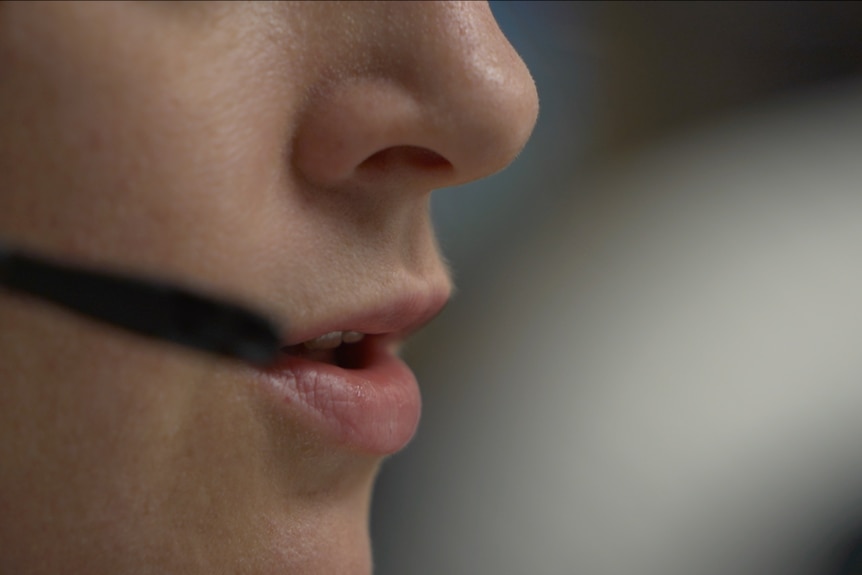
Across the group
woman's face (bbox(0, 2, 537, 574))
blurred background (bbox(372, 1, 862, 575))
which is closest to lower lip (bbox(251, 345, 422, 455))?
woman's face (bbox(0, 2, 537, 574))

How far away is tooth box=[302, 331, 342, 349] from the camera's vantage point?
40 cm

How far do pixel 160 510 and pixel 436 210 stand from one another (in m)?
0.51

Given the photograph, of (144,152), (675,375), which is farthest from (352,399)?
(675,375)

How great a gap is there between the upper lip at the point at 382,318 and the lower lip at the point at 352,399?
0.06ft

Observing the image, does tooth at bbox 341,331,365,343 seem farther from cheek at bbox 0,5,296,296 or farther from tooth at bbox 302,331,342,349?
cheek at bbox 0,5,296,296

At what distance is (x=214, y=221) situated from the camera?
30 cm

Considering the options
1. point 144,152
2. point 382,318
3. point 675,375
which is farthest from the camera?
point 675,375

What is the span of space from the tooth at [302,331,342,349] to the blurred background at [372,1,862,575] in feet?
1.23

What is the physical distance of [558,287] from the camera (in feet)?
2.91

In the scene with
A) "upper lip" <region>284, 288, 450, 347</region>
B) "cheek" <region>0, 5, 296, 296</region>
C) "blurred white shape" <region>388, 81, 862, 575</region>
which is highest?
"cheek" <region>0, 5, 296, 296</region>

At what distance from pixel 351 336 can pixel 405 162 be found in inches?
4.6

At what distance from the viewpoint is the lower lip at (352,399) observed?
35cm

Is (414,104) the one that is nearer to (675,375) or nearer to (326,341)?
(326,341)

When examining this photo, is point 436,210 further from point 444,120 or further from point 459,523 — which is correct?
point 444,120
